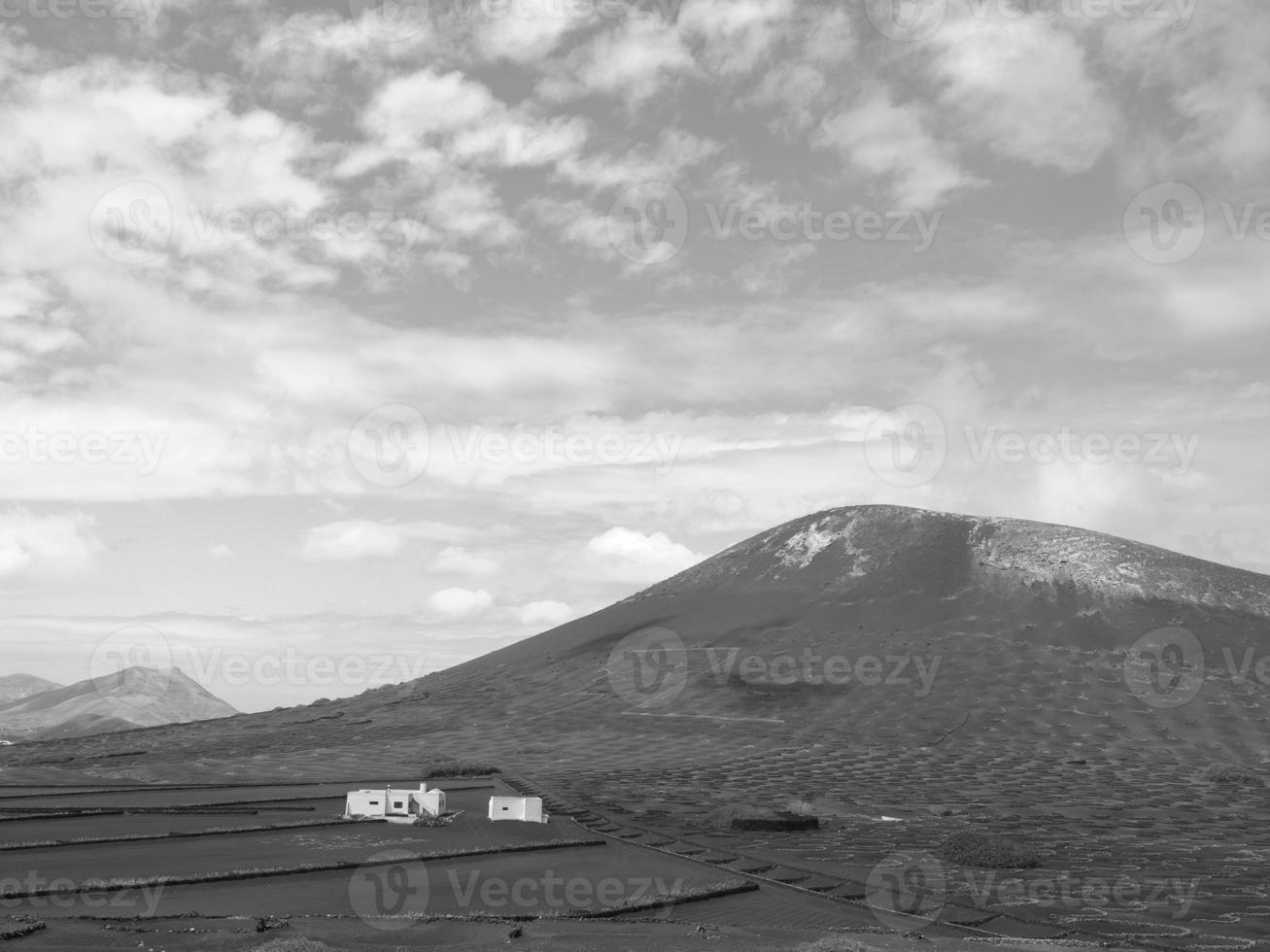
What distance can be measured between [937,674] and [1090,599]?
3740 cm

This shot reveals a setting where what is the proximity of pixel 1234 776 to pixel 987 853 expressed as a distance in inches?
2198

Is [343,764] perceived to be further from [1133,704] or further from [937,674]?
[1133,704]

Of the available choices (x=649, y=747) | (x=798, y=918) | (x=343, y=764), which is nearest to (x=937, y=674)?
(x=649, y=747)

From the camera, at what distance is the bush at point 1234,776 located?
86.0 m

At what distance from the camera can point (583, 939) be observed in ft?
97.3

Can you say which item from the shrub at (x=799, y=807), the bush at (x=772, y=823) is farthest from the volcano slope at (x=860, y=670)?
the bush at (x=772, y=823)

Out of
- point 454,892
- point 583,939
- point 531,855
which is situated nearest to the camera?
point 583,939

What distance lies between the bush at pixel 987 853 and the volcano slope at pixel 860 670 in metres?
51.9

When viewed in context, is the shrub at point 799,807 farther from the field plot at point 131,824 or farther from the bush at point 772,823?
the field plot at point 131,824

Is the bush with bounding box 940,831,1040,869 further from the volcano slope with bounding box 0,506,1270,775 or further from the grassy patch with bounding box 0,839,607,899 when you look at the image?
the volcano slope with bounding box 0,506,1270,775

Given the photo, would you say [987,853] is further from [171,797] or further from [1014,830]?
[171,797]

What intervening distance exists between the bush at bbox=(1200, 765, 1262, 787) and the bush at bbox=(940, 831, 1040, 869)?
50.0 metres

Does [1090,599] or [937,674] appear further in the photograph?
[1090,599]

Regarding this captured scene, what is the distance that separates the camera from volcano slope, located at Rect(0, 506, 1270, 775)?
110 m
